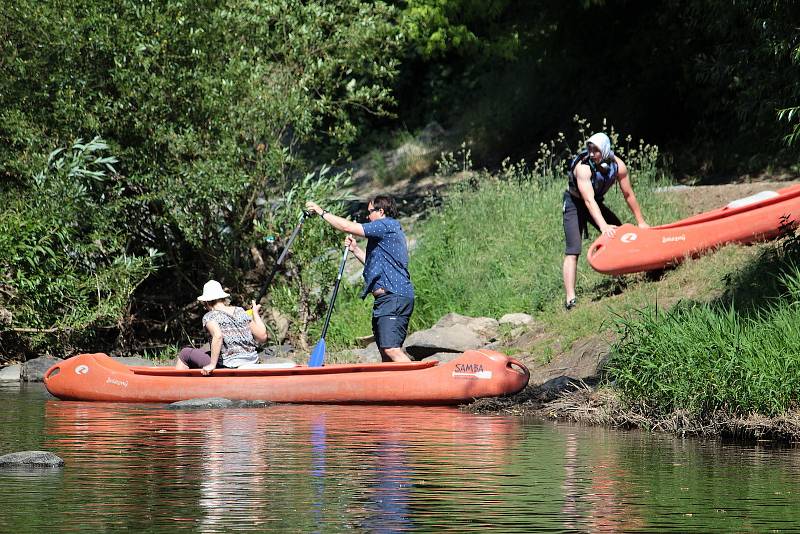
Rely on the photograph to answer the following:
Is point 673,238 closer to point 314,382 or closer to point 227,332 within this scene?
point 314,382

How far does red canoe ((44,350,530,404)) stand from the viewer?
1214cm

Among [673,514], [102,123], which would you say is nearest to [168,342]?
[102,123]

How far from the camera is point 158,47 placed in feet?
53.1

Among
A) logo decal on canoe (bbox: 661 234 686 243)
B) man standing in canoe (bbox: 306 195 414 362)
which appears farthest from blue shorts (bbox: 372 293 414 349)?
logo decal on canoe (bbox: 661 234 686 243)

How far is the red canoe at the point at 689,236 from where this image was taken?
572 inches

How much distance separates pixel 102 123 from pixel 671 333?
27.9 feet

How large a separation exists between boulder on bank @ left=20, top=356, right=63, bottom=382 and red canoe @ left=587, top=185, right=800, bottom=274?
6417 millimetres

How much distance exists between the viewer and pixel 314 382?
12.7 metres

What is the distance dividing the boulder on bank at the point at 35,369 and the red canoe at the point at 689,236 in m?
6.42

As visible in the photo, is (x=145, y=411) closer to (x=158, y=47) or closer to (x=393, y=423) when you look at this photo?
(x=393, y=423)

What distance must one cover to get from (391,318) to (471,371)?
3.17 ft

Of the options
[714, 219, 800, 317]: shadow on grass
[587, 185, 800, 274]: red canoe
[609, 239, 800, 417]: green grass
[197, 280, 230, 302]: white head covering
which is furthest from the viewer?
[587, 185, 800, 274]: red canoe

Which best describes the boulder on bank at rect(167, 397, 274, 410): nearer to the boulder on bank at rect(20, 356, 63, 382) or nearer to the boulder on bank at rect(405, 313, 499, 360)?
the boulder on bank at rect(405, 313, 499, 360)

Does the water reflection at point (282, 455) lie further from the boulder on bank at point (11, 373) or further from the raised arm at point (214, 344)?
the boulder on bank at point (11, 373)
